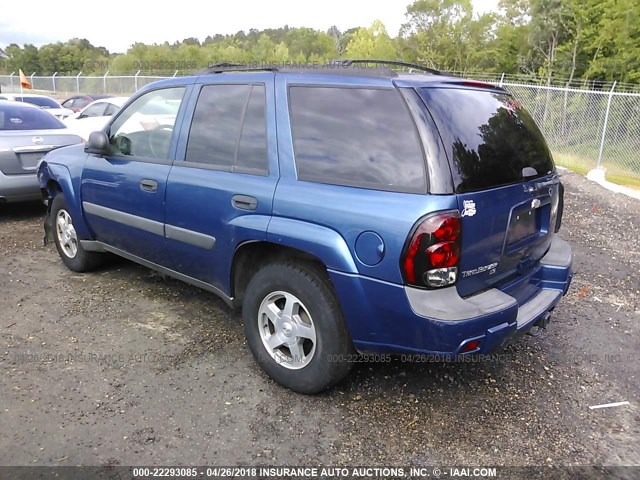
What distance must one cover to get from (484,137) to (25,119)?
6.75 m

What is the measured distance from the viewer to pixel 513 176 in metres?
2.94

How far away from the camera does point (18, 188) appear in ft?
21.7

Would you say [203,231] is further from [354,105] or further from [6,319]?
[6,319]

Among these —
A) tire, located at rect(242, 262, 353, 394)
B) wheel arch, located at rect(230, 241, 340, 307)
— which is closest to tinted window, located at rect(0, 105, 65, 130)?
wheel arch, located at rect(230, 241, 340, 307)

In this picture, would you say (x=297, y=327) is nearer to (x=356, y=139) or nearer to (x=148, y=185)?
(x=356, y=139)

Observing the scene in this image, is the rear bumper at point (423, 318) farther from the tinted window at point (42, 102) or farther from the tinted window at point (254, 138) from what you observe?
the tinted window at point (42, 102)

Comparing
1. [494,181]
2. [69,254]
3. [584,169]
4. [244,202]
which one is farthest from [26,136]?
[584,169]

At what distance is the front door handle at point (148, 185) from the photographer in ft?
12.5

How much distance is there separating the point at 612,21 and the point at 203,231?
27627 millimetres

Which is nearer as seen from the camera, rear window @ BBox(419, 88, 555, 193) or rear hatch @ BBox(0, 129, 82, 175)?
rear window @ BBox(419, 88, 555, 193)

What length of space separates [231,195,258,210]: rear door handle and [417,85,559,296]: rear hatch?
1144 mm

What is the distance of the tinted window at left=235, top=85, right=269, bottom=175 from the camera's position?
3.20 metres

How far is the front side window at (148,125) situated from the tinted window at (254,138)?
79 cm

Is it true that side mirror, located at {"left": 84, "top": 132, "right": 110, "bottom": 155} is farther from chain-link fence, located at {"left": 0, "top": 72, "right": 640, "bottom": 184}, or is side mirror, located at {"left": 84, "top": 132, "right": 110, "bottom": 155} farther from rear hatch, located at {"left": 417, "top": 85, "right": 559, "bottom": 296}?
chain-link fence, located at {"left": 0, "top": 72, "right": 640, "bottom": 184}
